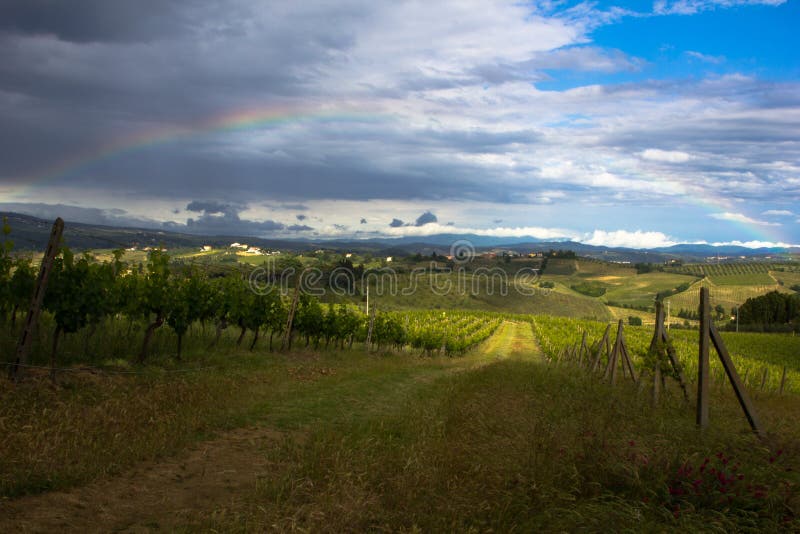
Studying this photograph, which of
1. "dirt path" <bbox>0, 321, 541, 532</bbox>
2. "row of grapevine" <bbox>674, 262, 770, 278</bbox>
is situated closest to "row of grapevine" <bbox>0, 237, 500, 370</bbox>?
"dirt path" <bbox>0, 321, 541, 532</bbox>

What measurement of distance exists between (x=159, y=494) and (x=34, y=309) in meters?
5.27

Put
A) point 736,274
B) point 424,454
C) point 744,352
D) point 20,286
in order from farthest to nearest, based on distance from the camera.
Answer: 1. point 736,274
2. point 744,352
3. point 20,286
4. point 424,454

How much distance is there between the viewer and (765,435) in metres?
6.69

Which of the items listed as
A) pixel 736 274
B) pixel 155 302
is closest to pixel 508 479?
pixel 155 302

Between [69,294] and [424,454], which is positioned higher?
[69,294]

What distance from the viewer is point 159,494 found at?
541 cm

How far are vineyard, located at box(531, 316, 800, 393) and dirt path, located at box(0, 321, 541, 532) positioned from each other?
20.1m

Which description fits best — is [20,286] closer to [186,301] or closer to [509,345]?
[186,301]

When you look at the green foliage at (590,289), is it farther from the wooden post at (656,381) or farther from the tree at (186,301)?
the wooden post at (656,381)

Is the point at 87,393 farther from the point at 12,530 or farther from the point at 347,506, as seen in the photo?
the point at 347,506

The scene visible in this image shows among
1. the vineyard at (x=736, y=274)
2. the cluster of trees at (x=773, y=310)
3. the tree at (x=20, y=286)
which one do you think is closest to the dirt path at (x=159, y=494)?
the tree at (x=20, y=286)

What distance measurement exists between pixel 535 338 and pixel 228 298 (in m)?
37.0

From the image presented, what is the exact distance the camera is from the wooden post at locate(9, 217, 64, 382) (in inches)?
346

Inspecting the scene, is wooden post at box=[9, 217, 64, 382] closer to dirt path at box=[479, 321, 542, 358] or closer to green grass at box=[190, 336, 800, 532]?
green grass at box=[190, 336, 800, 532]
